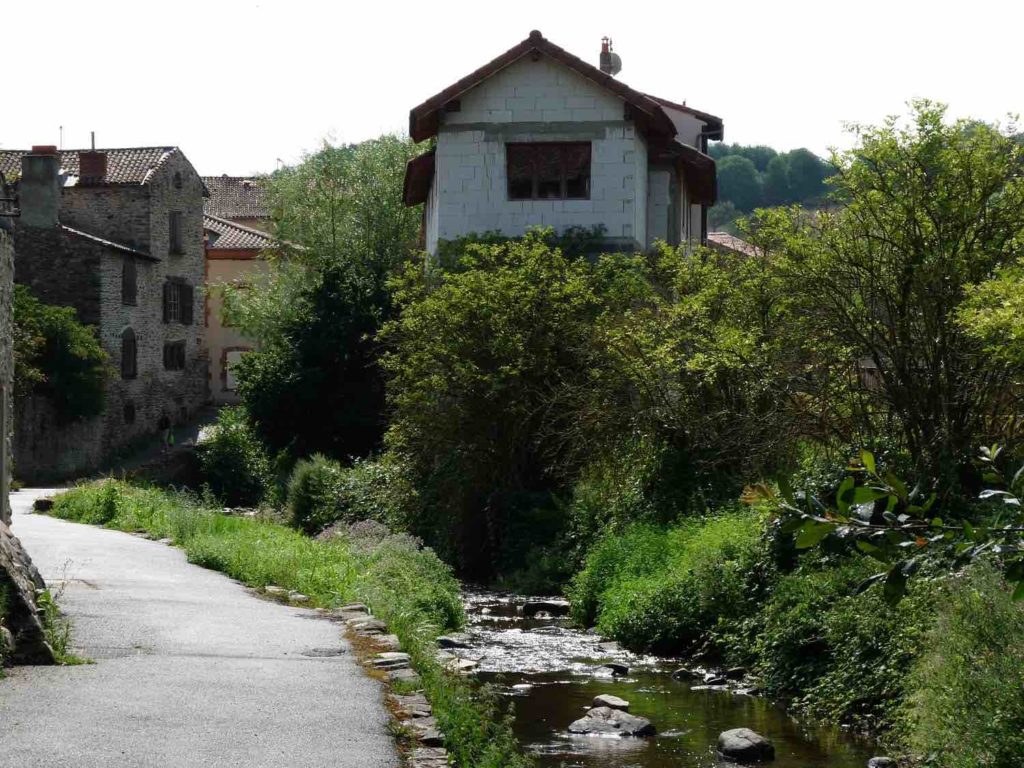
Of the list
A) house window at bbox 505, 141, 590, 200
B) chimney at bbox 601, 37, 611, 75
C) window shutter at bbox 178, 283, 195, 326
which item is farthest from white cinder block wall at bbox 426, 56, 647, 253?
window shutter at bbox 178, 283, 195, 326

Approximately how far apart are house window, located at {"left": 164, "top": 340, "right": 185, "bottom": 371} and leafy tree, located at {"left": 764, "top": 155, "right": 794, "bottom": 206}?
53936mm

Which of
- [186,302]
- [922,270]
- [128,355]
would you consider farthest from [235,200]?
[922,270]

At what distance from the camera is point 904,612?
12.8 metres

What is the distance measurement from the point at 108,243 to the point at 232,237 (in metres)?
13.8

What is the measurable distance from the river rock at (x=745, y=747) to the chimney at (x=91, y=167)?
42206 mm

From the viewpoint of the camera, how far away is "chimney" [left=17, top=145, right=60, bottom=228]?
16781 mm

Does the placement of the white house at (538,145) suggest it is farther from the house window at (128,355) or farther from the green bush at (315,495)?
the house window at (128,355)

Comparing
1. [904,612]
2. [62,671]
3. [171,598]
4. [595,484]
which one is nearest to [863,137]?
[904,612]

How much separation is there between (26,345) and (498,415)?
21.7m

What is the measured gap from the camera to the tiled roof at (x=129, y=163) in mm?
49031

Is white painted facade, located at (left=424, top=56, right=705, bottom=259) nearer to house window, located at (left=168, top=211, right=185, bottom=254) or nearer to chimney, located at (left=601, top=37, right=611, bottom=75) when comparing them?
chimney, located at (left=601, top=37, right=611, bottom=75)

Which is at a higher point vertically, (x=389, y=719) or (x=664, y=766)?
(x=389, y=719)

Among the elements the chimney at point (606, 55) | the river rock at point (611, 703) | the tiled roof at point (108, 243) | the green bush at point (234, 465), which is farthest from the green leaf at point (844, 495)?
the tiled roof at point (108, 243)

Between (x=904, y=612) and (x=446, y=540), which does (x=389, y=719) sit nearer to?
(x=904, y=612)
